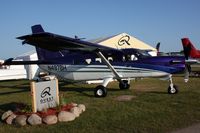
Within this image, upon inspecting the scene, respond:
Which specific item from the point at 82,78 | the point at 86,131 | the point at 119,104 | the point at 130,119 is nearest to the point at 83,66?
the point at 82,78

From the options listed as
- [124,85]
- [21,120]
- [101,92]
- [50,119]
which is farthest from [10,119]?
[124,85]

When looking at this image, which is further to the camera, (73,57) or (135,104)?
(73,57)

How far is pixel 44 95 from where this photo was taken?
9.80 m

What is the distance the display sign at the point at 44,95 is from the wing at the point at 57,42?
8.44ft

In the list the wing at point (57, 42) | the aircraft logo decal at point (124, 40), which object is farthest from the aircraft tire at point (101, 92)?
the aircraft logo decal at point (124, 40)

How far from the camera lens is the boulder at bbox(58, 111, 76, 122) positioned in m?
8.78

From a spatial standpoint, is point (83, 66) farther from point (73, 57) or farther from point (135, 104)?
point (135, 104)

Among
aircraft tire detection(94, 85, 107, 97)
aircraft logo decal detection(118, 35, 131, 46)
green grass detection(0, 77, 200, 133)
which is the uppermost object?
aircraft logo decal detection(118, 35, 131, 46)

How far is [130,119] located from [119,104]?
2.79 metres

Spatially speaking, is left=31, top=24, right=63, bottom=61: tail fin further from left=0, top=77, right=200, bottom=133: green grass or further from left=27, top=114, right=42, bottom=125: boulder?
left=27, top=114, right=42, bottom=125: boulder

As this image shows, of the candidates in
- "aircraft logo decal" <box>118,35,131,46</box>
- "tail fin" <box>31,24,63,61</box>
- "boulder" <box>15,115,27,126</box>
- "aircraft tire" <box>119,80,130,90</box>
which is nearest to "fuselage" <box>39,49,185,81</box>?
"tail fin" <box>31,24,63,61</box>

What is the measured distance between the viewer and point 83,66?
1603 centimetres

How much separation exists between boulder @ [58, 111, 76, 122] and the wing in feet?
13.0

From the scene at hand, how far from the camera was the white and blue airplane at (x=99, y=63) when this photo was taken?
14250 mm
